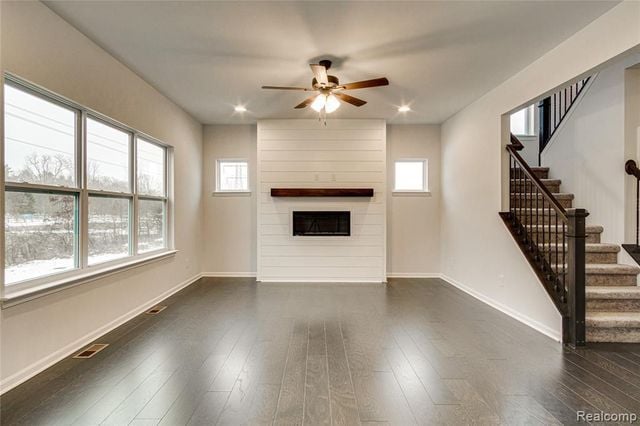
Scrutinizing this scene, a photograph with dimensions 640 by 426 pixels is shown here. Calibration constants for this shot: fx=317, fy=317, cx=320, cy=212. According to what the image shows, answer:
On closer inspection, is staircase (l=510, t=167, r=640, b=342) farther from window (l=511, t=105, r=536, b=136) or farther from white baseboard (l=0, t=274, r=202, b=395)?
white baseboard (l=0, t=274, r=202, b=395)

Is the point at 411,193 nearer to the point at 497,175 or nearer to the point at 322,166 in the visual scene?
the point at 322,166

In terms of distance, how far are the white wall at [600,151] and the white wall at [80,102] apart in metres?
5.25

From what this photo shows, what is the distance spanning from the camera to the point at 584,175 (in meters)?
4.21

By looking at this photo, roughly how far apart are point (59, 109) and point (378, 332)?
370 centimetres

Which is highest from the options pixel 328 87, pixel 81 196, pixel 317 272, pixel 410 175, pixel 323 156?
pixel 328 87

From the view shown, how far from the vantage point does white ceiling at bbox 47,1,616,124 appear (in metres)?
2.61

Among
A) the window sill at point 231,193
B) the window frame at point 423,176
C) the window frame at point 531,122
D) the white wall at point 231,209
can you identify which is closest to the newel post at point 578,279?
the window frame at point 423,176

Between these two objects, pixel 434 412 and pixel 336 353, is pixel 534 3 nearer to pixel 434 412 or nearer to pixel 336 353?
pixel 434 412

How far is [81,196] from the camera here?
305 cm

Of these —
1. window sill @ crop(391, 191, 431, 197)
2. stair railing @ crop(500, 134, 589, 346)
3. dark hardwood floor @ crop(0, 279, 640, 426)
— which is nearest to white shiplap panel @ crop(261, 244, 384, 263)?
window sill @ crop(391, 191, 431, 197)

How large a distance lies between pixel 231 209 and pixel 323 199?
6.02 ft

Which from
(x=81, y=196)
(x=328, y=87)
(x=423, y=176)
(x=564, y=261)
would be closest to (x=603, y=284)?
(x=564, y=261)

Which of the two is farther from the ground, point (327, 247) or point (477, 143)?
point (477, 143)

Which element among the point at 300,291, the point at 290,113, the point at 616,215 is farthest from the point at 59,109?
the point at 616,215
